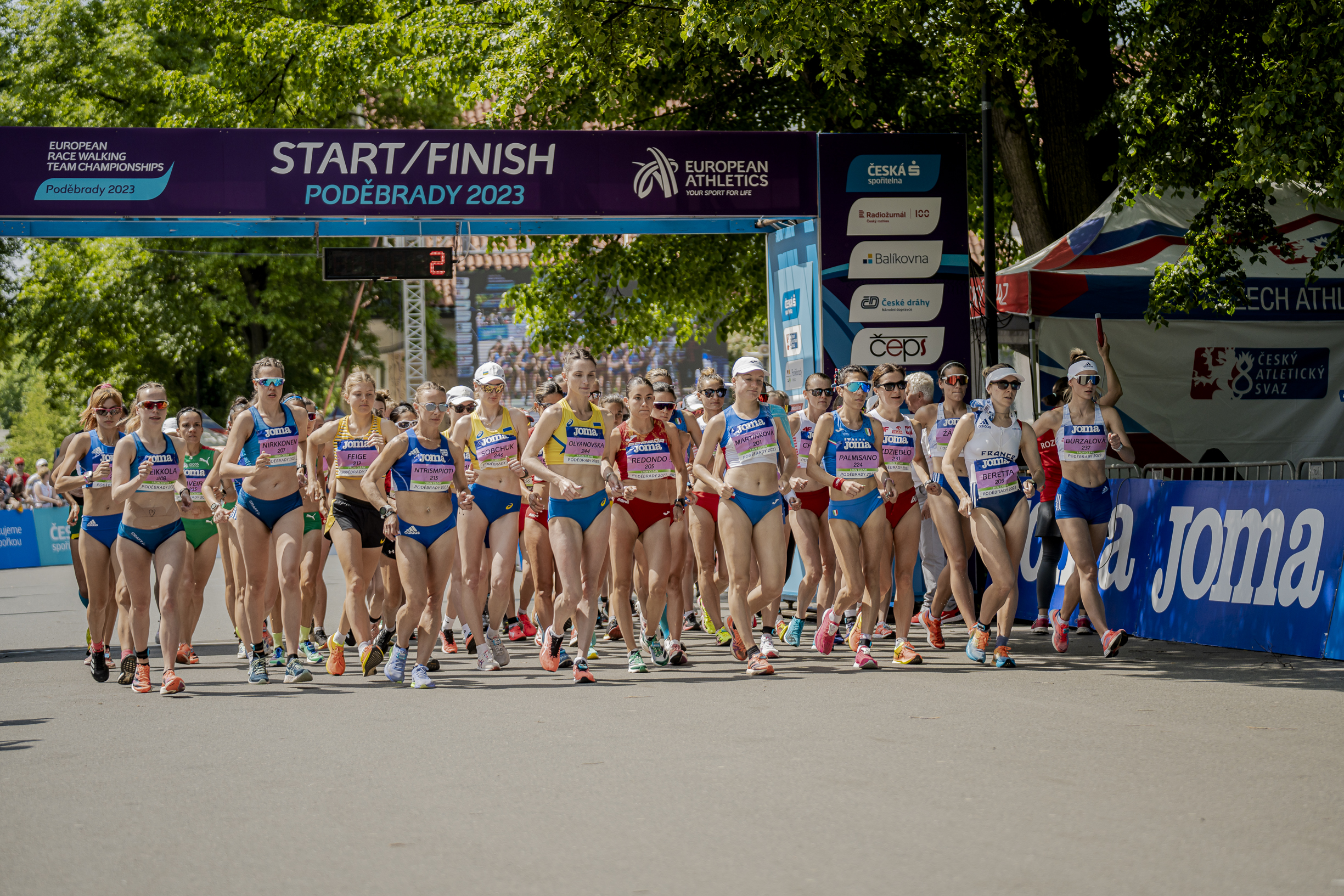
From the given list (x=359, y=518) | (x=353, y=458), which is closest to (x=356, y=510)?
(x=359, y=518)

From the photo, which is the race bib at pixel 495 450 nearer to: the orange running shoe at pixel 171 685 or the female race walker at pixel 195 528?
the female race walker at pixel 195 528

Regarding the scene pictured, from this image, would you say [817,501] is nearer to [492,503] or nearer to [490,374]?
[492,503]

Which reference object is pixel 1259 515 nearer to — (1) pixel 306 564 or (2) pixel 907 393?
(2) pixel 907 393

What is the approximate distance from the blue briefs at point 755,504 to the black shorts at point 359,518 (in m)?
2.48

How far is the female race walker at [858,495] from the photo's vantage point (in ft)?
34.0

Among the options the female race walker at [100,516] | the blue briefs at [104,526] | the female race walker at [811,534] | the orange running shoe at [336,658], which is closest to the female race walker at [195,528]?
the female race walker at [100,516]

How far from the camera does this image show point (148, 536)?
985cm

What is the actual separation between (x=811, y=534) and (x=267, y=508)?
4163mm

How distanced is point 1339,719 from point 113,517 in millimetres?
7966

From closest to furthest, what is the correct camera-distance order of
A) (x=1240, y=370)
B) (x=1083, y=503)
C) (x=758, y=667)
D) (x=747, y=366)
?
(x=758, y=667) → (x=747, y=366) → (x=1083, y=503) → (x=1240, y=370)

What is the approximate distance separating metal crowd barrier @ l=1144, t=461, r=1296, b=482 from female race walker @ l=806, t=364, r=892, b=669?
2670 mm

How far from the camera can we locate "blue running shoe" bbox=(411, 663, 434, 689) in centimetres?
978

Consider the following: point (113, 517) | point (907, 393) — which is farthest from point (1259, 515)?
point (113, 517)

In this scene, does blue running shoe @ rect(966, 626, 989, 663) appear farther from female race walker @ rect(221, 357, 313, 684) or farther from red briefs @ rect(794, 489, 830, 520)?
female race walker @ rect(221, 357, 313, 684)
